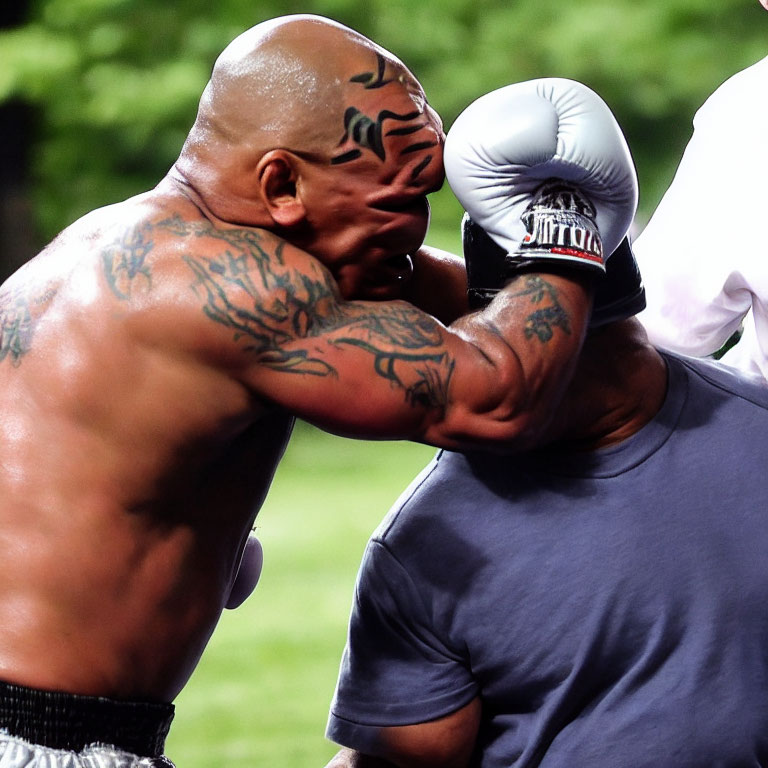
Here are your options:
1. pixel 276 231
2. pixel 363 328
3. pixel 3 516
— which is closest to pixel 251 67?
pixel 276 231

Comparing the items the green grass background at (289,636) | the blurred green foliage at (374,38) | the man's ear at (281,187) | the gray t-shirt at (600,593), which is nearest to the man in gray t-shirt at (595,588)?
the gray t-shirt at (600,593)

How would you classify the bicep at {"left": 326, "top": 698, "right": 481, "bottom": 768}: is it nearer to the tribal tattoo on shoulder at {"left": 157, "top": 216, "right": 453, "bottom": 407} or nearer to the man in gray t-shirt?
the man in gray t-shirt

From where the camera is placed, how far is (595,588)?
4.83 ft

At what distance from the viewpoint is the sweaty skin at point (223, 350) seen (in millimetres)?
1366

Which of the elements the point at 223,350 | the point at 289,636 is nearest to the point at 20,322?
the point at 223,350

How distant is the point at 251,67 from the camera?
1.43 meters

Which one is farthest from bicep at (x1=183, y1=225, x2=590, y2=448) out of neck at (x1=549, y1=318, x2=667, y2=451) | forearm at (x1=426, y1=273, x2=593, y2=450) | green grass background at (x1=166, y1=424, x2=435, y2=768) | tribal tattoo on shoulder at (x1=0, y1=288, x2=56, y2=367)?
green grass background at (x1=166, y1=424, x2=435, y2=768)

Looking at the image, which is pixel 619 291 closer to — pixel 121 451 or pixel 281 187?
pixel 281 187

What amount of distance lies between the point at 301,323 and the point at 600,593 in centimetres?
43

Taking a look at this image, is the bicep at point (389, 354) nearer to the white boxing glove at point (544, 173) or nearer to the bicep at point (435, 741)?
the white boxing glove at point (544, 173)

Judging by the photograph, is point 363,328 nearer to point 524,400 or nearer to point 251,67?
point 524,400

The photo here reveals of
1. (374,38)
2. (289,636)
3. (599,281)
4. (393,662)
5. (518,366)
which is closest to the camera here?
(518,366)

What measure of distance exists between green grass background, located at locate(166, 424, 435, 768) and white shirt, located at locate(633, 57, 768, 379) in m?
2.30

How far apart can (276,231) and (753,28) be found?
23.4 feet
